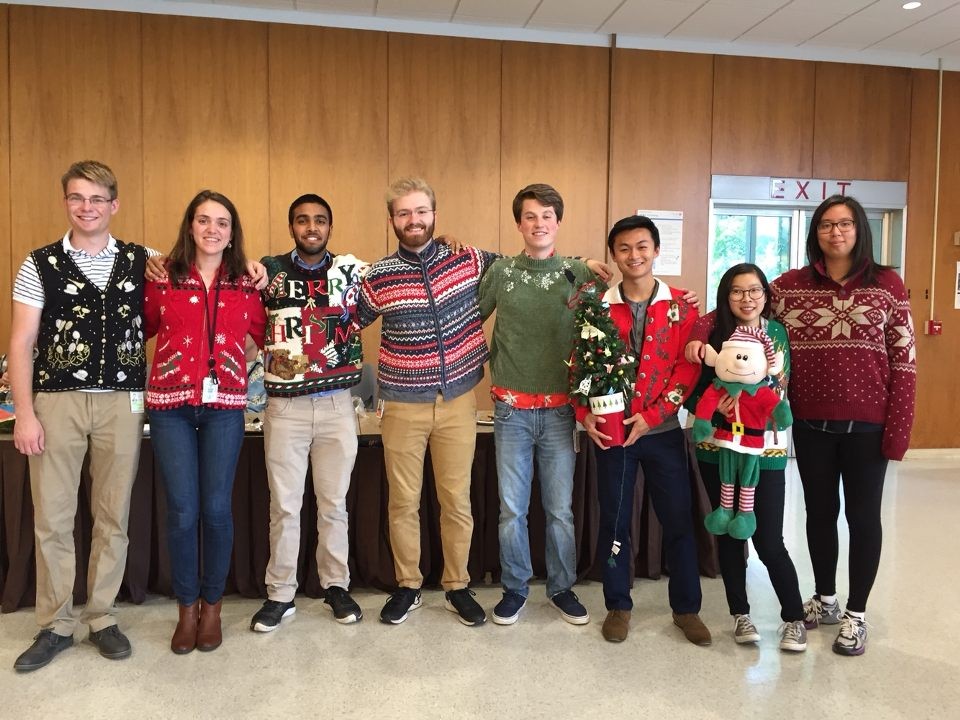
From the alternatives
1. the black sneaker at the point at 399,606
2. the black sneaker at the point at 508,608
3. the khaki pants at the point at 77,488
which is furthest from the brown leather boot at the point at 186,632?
the black sneaker at the point at 508,608

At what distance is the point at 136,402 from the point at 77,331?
31cm

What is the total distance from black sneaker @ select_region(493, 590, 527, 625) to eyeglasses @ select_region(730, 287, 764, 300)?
149cm

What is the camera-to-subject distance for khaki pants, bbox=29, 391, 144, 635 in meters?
2.47

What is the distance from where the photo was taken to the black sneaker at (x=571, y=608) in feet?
9.48

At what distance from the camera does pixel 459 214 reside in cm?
589

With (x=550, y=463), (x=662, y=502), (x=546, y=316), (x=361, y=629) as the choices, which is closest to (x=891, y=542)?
(x=662, y=502)

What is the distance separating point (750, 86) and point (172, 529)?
230 inches

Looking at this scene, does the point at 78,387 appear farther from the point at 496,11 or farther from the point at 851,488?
the point at 496,11

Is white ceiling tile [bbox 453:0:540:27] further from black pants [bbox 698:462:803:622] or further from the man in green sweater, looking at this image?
black pants [bbox 698:462:803:622]

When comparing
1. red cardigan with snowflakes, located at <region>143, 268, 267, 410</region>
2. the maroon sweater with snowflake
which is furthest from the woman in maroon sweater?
red cardigan with snowflakes, located at <region>143, 268, 267, 410</region>

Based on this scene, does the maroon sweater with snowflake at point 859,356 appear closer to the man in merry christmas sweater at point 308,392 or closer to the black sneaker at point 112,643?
the man in merry christmas sweater at point 308,392

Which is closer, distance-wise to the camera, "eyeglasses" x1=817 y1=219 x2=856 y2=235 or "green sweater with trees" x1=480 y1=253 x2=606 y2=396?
"eyeglasses" x1=817 y1=219 x2=856 y2=235

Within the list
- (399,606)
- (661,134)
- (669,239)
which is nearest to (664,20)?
(661,134)

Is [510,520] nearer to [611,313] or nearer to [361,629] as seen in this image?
[361,629]
